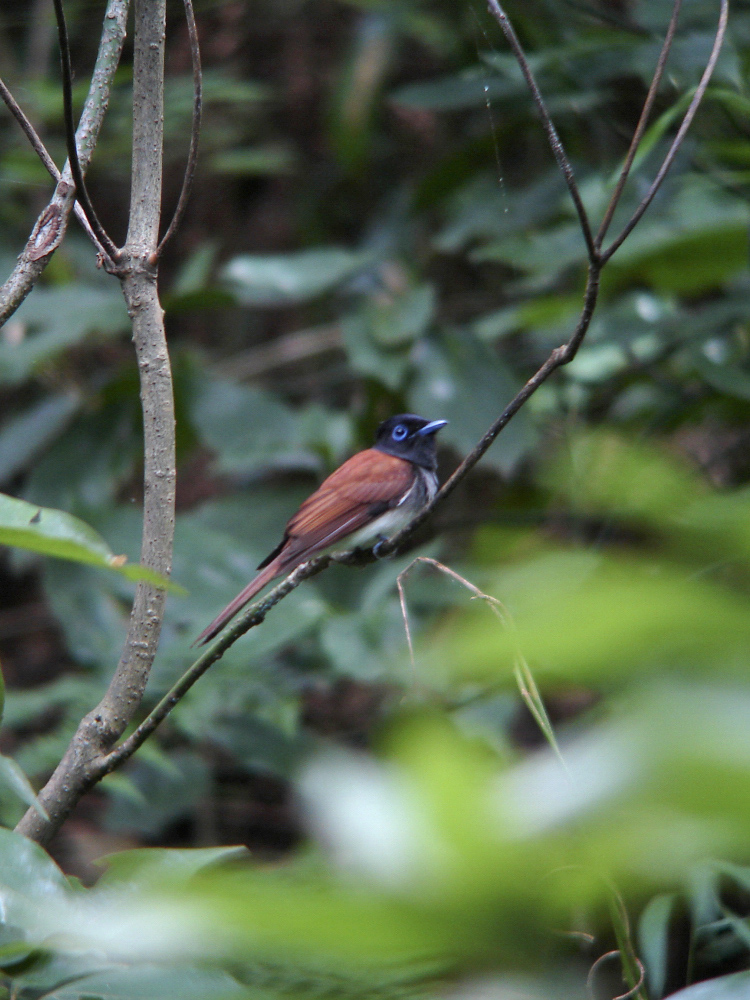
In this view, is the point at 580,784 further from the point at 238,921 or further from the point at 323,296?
the point at 323,296

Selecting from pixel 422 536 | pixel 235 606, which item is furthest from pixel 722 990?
pixel 422 536

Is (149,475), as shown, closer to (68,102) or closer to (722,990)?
(68,102)

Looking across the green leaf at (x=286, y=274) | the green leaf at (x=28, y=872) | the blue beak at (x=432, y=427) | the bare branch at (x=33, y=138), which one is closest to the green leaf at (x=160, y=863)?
the green leaf at (x=28, y=872)

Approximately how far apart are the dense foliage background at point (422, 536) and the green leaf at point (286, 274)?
0.02 meters

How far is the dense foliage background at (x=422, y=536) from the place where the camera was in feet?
1.02

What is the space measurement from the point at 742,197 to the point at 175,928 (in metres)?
2.95

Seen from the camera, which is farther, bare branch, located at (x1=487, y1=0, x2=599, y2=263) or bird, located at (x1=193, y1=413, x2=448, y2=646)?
bird, located at (x1=193, y1=413, x2=448, y2=646)

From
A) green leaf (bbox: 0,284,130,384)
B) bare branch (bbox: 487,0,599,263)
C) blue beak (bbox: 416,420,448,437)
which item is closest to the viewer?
bare branch (bbox: 487,0,599,263)

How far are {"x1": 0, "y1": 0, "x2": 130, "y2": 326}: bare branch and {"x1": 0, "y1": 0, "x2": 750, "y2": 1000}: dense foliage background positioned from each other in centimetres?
64

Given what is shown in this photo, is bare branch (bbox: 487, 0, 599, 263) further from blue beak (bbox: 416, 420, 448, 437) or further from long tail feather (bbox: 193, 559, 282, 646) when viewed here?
blue beak (bbox: 416, 420, 448, 437)

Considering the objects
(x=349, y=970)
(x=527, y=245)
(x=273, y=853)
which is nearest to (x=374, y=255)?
(x=527, y=245)

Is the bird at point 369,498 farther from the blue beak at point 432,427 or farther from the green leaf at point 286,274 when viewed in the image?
the green leaf at point 286,274

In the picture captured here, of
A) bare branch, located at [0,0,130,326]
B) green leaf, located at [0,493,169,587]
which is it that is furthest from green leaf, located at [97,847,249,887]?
bare branch, located at [0,0,130,326]

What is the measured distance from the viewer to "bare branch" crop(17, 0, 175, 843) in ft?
4.49
